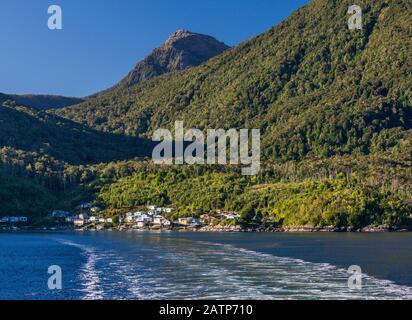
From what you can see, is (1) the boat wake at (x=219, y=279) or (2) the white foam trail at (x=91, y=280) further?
(2) the white foam trail at (x=91, y=280)

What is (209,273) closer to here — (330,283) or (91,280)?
(91,280)

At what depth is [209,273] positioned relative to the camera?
74.9 meters

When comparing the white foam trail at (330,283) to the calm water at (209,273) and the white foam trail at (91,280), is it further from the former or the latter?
the white foam trail at (91,280)

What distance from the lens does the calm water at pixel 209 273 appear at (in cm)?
6069

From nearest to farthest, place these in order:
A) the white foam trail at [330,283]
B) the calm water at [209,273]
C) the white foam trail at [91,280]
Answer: the white foam trail at [330,283] < the white foam trail at [91,280] < the calm water at [209,273]

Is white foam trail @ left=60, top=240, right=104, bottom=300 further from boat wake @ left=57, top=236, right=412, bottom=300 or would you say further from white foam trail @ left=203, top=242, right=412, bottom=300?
white foam trail @ left=203, top=242, right=412, bottom=300

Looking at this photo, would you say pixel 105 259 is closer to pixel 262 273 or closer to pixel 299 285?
pixel 262 273

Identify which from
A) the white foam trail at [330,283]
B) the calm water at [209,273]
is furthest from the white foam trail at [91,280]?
the white foam trail at [330,283]

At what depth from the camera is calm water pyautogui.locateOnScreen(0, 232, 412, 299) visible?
60688 mm

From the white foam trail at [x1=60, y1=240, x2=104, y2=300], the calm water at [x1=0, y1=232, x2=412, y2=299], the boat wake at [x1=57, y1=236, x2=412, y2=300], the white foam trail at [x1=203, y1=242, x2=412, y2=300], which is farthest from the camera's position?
the calm water at [x1=0, y1=232, x2=412, y2=299]

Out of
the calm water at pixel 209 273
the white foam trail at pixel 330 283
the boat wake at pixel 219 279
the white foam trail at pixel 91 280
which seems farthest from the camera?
the calm water at pixel 209 273

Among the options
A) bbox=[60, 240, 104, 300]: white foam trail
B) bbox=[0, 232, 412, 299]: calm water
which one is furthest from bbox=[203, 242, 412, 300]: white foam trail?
bbox=[60, 240, 104, 300]: white foam trail
